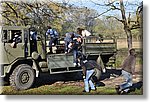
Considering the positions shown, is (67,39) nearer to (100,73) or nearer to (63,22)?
(63,22)

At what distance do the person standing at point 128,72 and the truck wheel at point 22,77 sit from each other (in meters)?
0.77

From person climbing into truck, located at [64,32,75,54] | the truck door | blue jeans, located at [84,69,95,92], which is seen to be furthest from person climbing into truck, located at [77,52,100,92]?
the truck door

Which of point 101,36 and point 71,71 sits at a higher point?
point 101,36

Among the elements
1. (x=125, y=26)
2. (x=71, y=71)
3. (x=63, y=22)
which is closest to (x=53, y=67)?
(x=71, y=71)

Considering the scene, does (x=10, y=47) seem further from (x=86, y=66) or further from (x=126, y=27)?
(x=126, y=27)

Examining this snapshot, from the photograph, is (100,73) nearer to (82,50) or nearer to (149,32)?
(82,50)

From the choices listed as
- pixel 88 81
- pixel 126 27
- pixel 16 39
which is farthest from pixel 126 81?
pixel 16 39

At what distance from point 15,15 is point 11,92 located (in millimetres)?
673

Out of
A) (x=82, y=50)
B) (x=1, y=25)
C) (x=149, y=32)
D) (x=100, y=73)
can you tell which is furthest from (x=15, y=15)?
(x=149, y=32)

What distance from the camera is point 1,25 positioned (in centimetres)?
380

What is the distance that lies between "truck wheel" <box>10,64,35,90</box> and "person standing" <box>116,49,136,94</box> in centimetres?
77

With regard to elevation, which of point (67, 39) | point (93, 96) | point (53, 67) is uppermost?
point (67, 39)

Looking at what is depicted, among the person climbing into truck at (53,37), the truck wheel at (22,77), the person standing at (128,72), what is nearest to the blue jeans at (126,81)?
the person standing at (128,72)

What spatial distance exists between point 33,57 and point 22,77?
0.20 m
